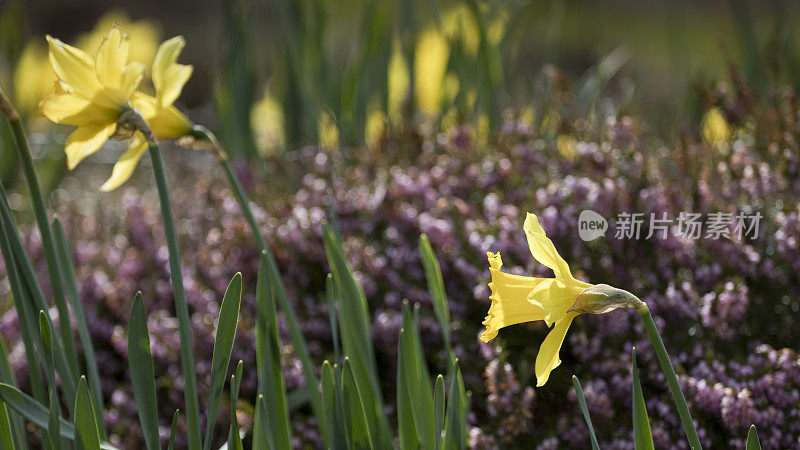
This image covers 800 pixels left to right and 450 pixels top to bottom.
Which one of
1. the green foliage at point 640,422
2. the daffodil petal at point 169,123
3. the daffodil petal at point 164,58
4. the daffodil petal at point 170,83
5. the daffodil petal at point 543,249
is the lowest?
the green foliage at point 640,422

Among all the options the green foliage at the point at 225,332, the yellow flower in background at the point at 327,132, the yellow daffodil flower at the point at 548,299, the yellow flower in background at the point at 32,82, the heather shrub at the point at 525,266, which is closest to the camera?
the yellow daffodil flower at the point at 548,299

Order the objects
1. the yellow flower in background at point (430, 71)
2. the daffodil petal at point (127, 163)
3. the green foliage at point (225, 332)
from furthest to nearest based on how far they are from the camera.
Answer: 1. the yellow flower in background at point (430, 71)
2. the daffodil petal at point (127, 163)
3. the green foliage at point (225, 332)

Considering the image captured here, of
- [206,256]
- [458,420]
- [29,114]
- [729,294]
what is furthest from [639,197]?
[29,114]

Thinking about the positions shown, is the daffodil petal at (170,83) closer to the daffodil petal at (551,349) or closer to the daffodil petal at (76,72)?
the daffodil petal at (76,72)

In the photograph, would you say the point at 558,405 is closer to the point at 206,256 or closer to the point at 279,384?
the point at 279,384

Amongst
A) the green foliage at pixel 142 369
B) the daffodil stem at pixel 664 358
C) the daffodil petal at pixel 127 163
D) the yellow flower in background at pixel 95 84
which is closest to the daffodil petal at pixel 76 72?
the yellow flower in background at pixel 95 84

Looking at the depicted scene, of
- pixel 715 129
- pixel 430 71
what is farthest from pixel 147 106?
pixel 430 71

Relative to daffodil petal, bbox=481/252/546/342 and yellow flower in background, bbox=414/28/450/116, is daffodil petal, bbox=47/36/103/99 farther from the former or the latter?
yellow flower in background, bbox=414/28/450/116

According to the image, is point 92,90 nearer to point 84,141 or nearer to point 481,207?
point 84,141

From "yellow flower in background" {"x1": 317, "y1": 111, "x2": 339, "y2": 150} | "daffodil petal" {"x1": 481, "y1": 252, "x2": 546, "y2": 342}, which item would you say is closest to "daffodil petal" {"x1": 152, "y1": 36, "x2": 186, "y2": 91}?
"daffodil petal" {"x1": 481, "y1": 252, "x2": 546, "y2": 342}
